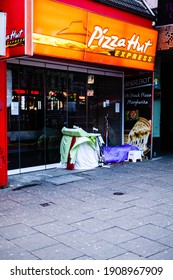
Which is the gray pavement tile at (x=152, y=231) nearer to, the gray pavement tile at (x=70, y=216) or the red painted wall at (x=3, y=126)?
the gray pavement tile at (x=70, y=216)

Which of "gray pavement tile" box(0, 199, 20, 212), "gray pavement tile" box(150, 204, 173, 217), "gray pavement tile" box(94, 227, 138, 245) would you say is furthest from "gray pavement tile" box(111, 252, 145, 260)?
"gray pavement tile" box(0, 199, 20, 212)

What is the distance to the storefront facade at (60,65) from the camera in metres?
7.99

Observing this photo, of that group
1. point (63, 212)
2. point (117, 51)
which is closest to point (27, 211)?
point (63, 212)

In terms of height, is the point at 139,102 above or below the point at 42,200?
above

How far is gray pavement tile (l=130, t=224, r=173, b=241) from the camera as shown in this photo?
5.38 m

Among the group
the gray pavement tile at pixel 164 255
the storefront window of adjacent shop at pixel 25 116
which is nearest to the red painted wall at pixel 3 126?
the storefront window of adjacent shop at pixel 25 116

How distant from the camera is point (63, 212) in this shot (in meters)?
6.55

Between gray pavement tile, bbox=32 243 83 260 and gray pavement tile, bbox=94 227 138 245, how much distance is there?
0.63 m

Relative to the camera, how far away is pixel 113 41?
9.98 m

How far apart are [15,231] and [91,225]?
4.06 feet

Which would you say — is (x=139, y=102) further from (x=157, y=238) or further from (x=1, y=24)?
(x=157, y=238)

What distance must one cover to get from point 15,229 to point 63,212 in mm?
1146

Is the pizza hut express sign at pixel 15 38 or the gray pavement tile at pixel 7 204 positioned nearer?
the gray pavement tile at pixel 7 204

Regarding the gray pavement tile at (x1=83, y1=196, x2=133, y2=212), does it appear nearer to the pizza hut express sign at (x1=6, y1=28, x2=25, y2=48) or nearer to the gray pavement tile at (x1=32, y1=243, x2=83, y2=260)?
the gray pavement tile at (x1=32, y1=243, x2=83, y2=260)
